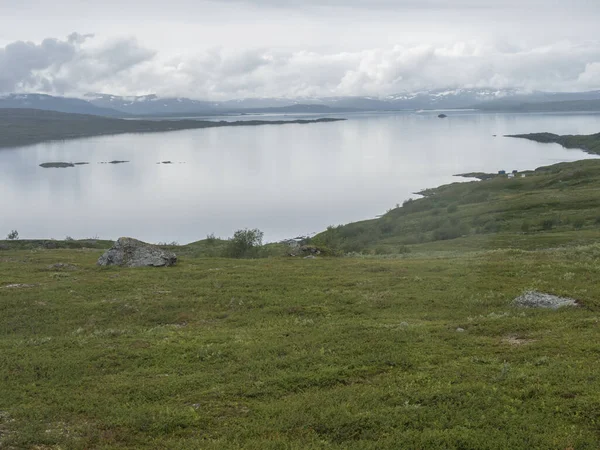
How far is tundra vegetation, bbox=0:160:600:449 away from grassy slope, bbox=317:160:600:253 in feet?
96.0

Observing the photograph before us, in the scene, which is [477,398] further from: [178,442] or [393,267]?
[393,267]

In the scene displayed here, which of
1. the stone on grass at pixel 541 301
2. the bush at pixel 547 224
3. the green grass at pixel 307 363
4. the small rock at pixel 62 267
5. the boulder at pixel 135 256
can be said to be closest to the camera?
the green grass at pixel 307 363

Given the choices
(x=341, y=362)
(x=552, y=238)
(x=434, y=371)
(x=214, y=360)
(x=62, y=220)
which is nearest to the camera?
(x=434, y=371)

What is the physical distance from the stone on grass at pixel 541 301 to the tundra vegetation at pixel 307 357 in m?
0.57

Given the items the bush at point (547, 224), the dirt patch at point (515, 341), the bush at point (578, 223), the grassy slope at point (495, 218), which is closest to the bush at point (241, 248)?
the grassy slope at point (495, 218)

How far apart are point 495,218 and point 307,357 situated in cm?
7262

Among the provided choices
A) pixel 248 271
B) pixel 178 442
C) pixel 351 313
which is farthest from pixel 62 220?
pixel 178 442

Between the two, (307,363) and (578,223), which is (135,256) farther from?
(578,223)

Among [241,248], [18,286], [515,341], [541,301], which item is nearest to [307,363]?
[515,341]

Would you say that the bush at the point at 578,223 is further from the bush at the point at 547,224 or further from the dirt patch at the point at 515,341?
the dirt patch at the point at 515,341

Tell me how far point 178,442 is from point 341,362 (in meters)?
6.31

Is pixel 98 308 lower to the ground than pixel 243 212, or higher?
higher

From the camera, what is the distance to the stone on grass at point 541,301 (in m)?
22.6

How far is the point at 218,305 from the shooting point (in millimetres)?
27234
